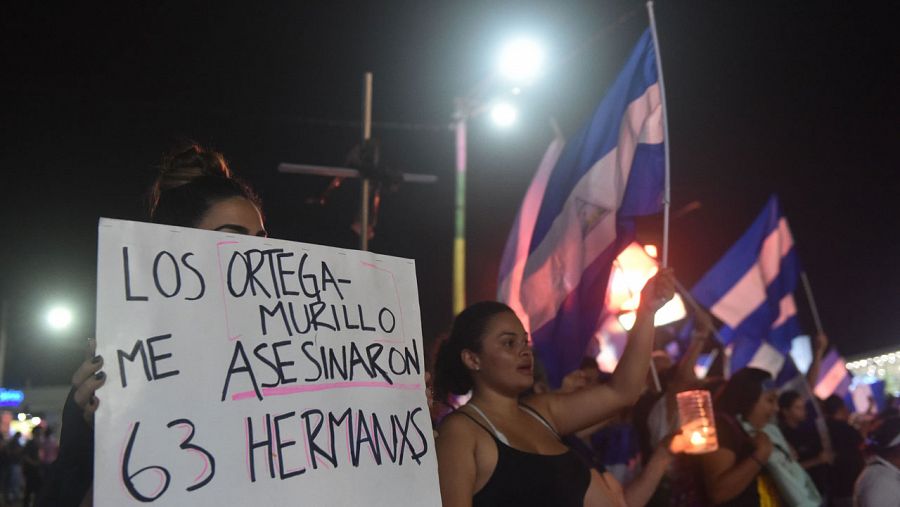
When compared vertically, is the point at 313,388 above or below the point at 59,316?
below

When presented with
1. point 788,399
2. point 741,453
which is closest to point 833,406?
point 788,399

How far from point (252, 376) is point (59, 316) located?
108 feet

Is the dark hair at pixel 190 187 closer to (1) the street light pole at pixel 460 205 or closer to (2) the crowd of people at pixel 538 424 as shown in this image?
(2) the crowd of people at pixel 538 424

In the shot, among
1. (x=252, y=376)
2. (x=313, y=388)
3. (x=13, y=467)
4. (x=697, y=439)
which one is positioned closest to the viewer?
(x=252, y=376)

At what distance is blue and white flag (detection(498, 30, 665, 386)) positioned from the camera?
504cm

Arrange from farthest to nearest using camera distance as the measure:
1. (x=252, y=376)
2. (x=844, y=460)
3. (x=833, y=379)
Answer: (x=833, y=379) → (x=844, y=460) → (x=252, y=376)

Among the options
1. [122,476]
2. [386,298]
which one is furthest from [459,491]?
[122,476]

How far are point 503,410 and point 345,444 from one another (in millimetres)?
1219

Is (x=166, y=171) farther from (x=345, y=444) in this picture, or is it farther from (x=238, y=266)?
(x=345, y=444)

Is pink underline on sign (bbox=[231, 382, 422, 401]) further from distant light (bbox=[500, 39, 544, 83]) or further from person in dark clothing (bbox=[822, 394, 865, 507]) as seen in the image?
distant light (bbox=[500, 39, 544, 83])

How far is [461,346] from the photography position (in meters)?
3.49

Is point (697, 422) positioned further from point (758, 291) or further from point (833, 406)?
point (833, 406)

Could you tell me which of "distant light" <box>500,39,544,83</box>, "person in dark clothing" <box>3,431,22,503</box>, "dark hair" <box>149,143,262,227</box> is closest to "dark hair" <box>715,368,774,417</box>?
"dark hair" <box>149,143,262,227</box>

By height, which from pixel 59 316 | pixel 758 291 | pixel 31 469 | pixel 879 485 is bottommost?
pixel 31 469
